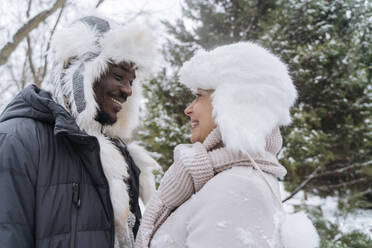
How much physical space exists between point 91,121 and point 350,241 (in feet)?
13.8

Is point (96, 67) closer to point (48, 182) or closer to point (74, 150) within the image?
point (74, 150)

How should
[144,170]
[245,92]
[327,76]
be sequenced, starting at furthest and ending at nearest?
[327,76] < [144,170] < [245,92]

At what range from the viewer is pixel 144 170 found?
2.47 meters

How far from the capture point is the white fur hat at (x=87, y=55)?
1880 mm

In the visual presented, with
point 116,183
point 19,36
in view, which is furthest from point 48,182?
point 19,36

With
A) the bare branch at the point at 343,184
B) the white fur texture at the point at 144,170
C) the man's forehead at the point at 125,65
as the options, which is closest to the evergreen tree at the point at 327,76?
the bare branch at the point at 343,184

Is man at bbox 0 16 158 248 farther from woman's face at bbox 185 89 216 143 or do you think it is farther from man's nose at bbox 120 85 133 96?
woman's face at bbox 185 89 216 143

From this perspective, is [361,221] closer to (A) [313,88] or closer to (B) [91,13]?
(A) [313,88]

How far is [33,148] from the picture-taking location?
1492 millimetres

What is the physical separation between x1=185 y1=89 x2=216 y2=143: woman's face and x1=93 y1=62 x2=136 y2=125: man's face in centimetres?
65

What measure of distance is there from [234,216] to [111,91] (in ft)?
4.23

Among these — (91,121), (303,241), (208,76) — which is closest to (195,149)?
(208,76)

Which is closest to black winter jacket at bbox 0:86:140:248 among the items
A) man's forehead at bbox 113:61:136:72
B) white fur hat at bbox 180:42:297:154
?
man's forehead at bbox 113:61:136:72

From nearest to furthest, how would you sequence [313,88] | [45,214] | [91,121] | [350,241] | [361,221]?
[45,214] → [91,121] → [350,241] → [361,221] → [313,88]
